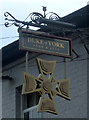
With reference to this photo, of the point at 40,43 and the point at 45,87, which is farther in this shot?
the point at 45,87

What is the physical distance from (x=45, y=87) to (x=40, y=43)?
1.06 m

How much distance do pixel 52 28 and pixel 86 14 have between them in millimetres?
2385

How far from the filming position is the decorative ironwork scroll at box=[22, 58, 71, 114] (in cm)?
1373

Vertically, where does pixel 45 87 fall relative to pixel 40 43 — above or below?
below

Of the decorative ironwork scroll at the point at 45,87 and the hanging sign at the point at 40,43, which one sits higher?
the hanging sign at the point at 40,43

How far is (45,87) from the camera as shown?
13.9m

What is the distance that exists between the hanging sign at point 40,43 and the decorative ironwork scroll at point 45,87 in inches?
20.5

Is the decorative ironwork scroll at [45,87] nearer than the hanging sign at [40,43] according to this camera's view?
No

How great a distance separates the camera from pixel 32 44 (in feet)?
44.4

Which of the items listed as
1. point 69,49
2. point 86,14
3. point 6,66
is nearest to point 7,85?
point 6,66

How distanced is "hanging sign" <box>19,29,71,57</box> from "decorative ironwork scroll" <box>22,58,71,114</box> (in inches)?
20.5

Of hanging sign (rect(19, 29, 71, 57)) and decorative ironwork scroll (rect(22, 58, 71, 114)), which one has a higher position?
hanging sign (rect(19, 29, 71, 57))

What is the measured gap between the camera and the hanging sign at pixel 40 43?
44.3 feet

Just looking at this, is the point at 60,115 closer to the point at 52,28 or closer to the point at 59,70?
the point at 59,70
